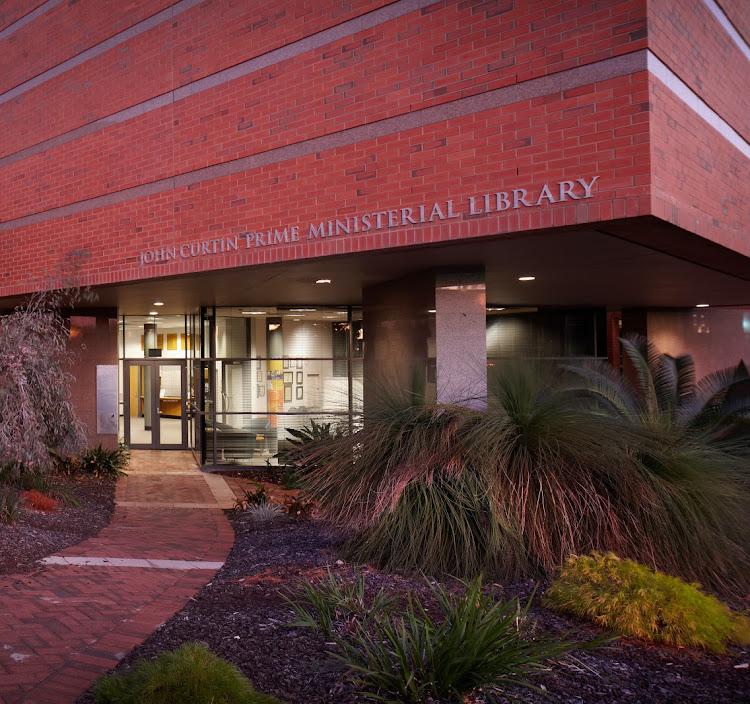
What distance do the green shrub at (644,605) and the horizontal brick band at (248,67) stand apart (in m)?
5.67

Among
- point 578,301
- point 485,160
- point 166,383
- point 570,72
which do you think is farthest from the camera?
point 166,383

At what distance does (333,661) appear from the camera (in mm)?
4234

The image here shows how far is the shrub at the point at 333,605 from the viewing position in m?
4.73

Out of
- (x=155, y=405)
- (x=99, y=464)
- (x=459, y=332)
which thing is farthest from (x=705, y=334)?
(x=99, y=464)

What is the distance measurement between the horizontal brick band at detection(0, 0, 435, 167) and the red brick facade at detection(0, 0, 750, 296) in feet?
0.08

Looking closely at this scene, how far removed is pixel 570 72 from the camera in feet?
22.7

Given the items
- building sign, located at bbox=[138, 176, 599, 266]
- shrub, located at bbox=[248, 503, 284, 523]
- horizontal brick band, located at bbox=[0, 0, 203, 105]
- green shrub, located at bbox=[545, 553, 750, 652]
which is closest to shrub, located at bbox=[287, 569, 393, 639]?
green shrub, located at bbox=[545, 553, 750, 652]

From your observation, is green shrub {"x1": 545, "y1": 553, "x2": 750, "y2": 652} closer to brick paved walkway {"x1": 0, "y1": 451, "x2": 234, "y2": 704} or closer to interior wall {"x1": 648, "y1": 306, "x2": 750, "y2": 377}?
brick paved walkway {"x1": 0, "y1": 451, "x2": 234, "y2": 704}

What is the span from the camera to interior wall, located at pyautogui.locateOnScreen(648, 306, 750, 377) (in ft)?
61.1

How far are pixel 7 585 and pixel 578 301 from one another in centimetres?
1218

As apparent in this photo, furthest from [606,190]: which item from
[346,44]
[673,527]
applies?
[346,44]

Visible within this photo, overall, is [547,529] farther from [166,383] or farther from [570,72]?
[166,383]

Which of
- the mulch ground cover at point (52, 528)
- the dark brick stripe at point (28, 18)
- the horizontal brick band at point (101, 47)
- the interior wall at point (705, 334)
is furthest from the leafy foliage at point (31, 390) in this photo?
the interior wall at point (705, 334)

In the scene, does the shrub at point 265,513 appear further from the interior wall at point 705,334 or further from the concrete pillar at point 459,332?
the interior wall at point 705,334
